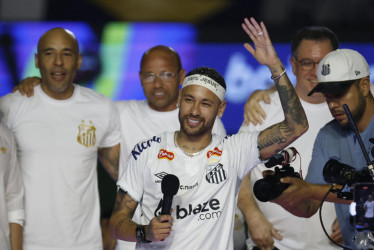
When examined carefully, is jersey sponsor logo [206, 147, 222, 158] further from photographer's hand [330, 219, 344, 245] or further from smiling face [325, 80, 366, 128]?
photographer's hand [330, 219, 344, 245]

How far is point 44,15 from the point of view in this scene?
26.3 ft

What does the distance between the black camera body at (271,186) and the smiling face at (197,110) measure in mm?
512

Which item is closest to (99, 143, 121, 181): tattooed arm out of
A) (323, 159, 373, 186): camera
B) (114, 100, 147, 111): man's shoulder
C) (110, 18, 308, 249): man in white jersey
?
(114, 100, 147, 111): man's shoulder

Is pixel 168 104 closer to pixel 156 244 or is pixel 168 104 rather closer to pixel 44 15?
pixel 156 244

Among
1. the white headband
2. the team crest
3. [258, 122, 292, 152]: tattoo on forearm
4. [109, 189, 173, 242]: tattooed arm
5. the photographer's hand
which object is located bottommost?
the photographer's hand

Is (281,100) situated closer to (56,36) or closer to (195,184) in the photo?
(195,184)

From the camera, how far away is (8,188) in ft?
15.9

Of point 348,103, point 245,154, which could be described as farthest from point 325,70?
point 245,154

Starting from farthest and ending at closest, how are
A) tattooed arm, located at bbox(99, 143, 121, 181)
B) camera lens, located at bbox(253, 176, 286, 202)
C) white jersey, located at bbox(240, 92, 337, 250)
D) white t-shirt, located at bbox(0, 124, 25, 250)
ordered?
tattooed arm, located at bbox(99, 143, 121, 181), white jersey, located at bbox(240, 92, 337, 250), white t-shirt, located at bbox(0, 124, 25, 250), camera lens, located at bbox(253, 176, 286, 202)

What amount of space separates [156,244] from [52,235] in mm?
1352

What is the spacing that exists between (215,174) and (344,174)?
0.75 metres

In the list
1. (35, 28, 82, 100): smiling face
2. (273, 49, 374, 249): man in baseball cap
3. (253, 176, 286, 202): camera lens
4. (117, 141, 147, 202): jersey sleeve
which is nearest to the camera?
(253, 176, 286, 202): camera lens

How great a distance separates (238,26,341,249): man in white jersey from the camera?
16.8 ft

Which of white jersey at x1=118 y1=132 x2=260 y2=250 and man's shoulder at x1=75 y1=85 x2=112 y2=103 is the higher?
man's shoulder at x1=75 y1=85 x2=112 y2=103
